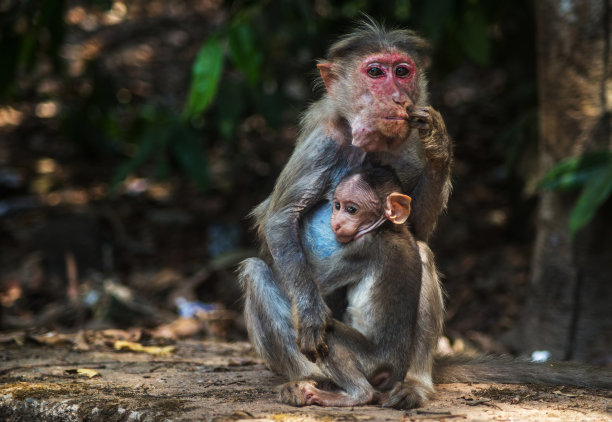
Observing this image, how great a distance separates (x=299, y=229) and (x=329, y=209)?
21 centimetres

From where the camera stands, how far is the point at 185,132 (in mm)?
7922

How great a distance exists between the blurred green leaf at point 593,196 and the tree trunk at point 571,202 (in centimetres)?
82

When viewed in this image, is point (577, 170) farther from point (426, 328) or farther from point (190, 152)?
point (190, 152)

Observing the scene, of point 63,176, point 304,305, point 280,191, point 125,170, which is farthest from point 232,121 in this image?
point 63,176

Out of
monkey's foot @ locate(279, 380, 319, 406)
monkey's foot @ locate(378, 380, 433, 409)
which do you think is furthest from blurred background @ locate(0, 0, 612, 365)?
monkey's foot @ locate(378, 380, 433, 409)

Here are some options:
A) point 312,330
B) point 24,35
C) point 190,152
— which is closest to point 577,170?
point 312,330

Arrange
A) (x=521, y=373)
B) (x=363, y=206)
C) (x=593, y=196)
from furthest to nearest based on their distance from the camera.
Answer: (x=593, y=196) → (x=521, y=373) → (x=363, y=206)

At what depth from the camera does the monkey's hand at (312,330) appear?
396 cm

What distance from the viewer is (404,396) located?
391cm

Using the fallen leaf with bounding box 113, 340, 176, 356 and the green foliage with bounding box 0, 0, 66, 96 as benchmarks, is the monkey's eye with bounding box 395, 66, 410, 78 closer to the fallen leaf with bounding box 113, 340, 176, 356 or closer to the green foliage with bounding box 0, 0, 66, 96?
the fallen leaf with bounding box 113, 340, 176, 356

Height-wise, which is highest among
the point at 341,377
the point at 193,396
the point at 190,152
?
the point at 190,152

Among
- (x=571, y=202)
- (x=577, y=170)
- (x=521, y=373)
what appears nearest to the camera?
(x=521, y=373)

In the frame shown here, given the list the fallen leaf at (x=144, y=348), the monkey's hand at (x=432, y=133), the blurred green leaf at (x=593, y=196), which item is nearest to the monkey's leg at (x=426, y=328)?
the monkey's hand at (x=432, y=133)

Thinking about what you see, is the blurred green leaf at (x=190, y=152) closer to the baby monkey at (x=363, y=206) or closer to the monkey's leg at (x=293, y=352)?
the monkey's leg at (x=293, y=352)
